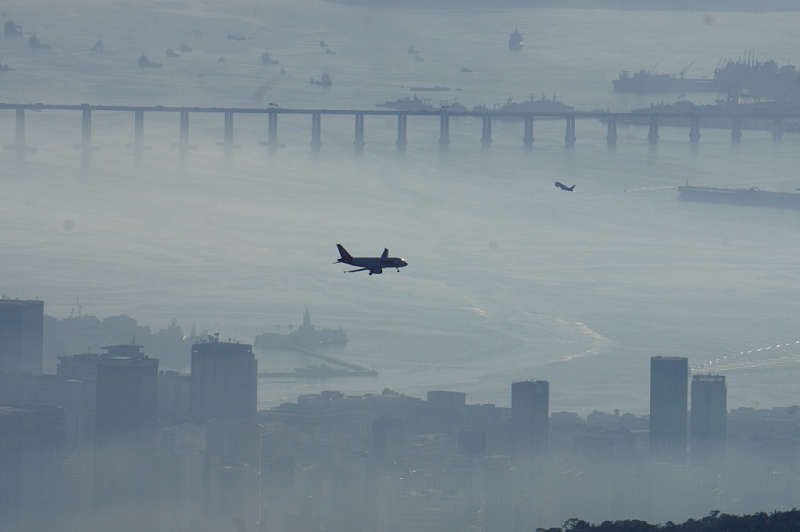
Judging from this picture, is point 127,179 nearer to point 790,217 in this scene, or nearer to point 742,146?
point 790,217

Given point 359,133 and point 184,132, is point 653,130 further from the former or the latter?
point 184,132

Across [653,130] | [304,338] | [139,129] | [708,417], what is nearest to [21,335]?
[304,338]

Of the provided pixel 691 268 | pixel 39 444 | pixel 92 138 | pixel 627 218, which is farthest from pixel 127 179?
pixel 39 444

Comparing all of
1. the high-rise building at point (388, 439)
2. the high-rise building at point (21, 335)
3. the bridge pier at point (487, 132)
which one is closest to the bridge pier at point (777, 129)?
the bridge pier at point (487, 132)

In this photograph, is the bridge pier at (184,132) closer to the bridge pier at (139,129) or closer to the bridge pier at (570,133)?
the bridge pier at (139,129)

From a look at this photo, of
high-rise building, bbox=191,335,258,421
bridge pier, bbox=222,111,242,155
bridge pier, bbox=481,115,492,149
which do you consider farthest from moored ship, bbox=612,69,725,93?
high-rise building, bbox=191,335,258,421
